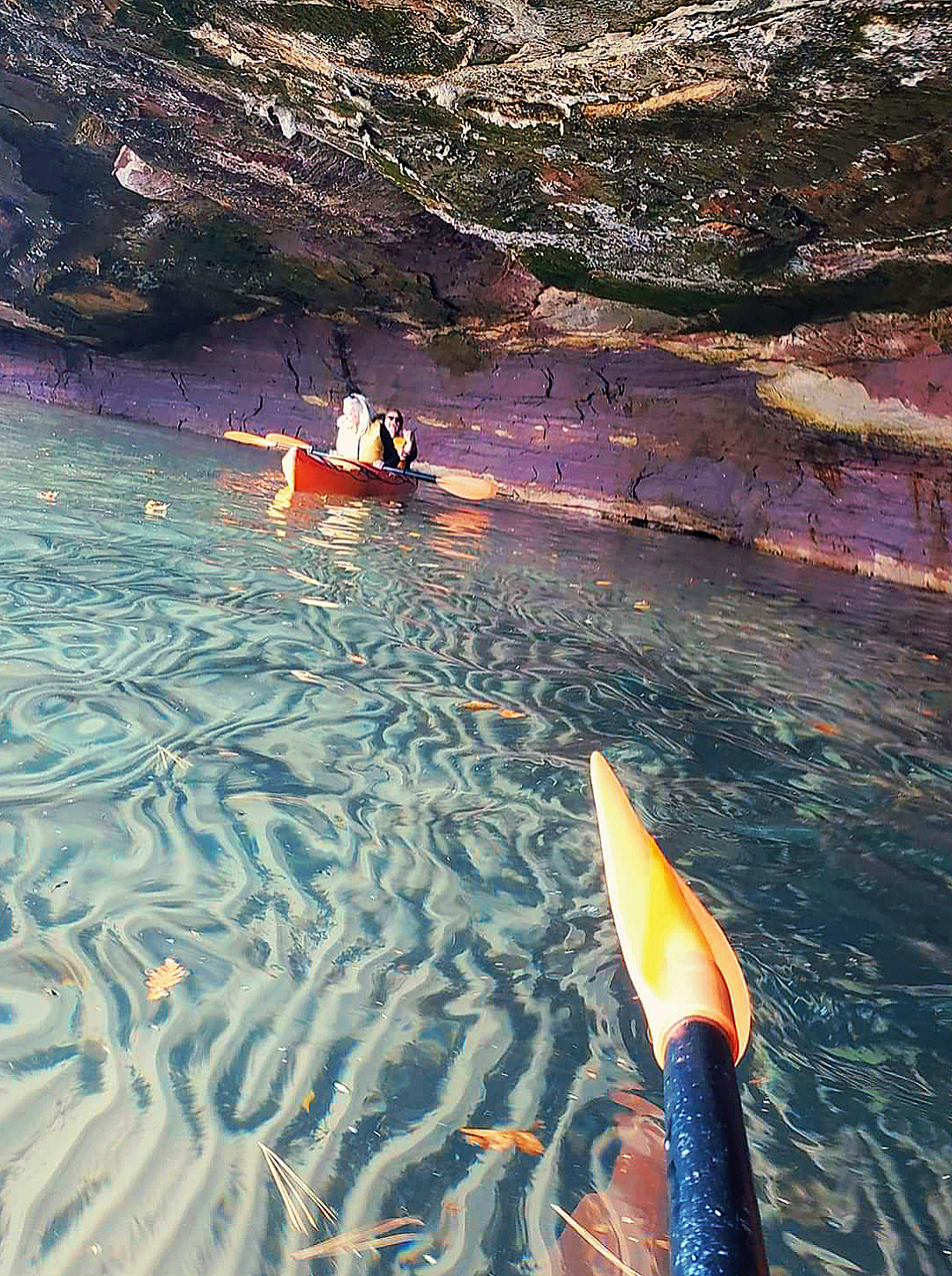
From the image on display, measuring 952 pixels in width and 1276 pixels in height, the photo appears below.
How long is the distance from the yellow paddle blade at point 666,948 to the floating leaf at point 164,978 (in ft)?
2.83

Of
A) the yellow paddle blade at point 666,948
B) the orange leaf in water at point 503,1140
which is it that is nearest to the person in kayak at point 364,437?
the yellow paddle blade at point 666,948

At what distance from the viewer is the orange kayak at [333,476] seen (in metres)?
9.35

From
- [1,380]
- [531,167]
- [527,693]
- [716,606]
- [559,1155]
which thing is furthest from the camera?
[1,380]

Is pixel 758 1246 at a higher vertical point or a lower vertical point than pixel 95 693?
higher

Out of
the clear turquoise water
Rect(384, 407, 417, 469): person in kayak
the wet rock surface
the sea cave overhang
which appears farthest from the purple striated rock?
the clear turquoise water

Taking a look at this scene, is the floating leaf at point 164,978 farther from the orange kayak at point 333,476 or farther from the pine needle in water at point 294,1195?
the orange kayak at point 333,476

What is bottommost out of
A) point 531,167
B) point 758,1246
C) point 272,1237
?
point 272,1237

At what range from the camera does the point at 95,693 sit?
306 centimetres

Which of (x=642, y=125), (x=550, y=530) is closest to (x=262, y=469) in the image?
(x=550, y=530)

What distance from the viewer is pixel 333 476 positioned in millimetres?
9594

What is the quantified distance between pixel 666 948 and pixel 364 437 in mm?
10121

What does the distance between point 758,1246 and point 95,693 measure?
2695mm

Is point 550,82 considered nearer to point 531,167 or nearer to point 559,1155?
point 531,167

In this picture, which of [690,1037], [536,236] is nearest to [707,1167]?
[690,1037]
